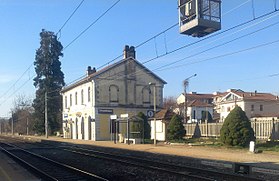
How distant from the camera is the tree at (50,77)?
81.2 meters

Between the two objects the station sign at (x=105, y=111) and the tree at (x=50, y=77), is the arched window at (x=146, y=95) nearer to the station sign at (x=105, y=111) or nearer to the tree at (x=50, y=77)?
the station sign at (x=105, y=111)

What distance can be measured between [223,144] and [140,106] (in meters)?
26.8

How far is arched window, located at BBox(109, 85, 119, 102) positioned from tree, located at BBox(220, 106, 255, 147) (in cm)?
2656

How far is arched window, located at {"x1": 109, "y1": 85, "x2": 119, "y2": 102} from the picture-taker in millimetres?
55888

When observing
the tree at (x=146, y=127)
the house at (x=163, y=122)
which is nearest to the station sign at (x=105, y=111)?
the tree at (x=146, y=127)

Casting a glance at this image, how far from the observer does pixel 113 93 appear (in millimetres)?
56188

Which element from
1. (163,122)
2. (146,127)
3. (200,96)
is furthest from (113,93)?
(200,96)

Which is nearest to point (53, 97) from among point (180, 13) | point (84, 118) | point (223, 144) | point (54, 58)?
point (54, 58)

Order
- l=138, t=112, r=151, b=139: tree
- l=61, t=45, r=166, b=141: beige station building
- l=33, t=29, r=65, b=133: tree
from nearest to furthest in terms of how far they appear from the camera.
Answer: l=138, t=112, r=151, b=139: tree, l=61, t=45, r=166, b=141: beige station building, l=33, t=29, r=65, b=133: tree

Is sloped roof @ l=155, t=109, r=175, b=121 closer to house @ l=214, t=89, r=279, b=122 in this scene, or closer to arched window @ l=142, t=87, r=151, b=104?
arched window @ l=142, t=87, r=151, b=104

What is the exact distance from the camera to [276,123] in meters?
32.8

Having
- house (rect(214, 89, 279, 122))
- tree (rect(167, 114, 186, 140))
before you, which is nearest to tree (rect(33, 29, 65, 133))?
house (rect(214, 89, 279, 122))

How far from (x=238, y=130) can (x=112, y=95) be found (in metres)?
27.7

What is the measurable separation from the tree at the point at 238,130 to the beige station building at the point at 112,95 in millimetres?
23265
